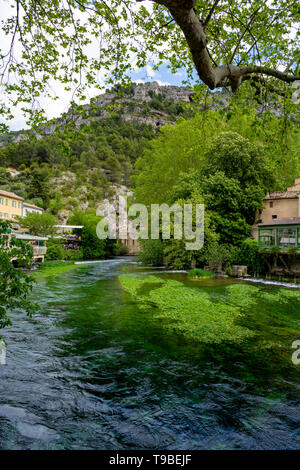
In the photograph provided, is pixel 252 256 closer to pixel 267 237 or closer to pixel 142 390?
pixel 267 237

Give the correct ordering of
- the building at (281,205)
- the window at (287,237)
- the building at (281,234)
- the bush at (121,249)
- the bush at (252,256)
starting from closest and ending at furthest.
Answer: the building at (281,234) → the window at (287,237) → the bush at (252,256) → the building at (281,205) → the bush at (121,249)

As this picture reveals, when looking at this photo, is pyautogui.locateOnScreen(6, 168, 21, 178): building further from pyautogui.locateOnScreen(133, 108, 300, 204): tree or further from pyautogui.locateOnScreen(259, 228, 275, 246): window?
pyautogui.locateOnScreen(259, 228, 275, 246): window

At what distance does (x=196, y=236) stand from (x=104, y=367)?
20.8 metres

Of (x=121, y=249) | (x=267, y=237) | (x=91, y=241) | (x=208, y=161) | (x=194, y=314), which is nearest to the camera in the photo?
(x=194, y=314)

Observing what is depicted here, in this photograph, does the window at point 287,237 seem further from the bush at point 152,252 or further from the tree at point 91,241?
the tree at point 91,241

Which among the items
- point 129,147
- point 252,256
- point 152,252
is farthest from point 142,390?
point 129,147

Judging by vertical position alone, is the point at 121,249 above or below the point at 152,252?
below

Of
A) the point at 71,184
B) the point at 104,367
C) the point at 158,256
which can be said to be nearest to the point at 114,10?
the point at 104,367

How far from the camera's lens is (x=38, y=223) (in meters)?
36.0

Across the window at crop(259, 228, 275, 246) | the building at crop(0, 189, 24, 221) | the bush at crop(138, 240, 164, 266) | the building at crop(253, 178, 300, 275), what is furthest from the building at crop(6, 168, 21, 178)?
the window at crop(259, 228, 275, 246)

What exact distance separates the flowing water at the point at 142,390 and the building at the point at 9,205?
4204 centimetres

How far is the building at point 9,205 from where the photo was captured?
4597 centimetres

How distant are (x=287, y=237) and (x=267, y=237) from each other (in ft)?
5.75

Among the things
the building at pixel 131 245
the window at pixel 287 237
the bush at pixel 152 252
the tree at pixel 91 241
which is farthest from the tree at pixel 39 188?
the window at pixel 287 237
